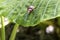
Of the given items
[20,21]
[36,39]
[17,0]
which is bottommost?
[36,39]

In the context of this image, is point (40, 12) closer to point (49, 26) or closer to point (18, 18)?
point (18, 18)

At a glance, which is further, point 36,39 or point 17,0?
point 36,39

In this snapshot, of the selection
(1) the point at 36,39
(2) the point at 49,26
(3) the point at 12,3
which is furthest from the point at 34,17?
(2) the point at 49,26

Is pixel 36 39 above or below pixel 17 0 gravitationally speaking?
below

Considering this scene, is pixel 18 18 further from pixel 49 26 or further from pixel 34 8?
pixel 49 26

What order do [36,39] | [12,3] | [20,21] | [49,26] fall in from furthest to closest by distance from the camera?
[49,26], [36,39], [12,3], [20,21]

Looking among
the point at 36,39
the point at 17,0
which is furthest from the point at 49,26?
the point at 17,0

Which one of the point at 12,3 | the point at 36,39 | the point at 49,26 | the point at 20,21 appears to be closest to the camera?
the point at 20,21
